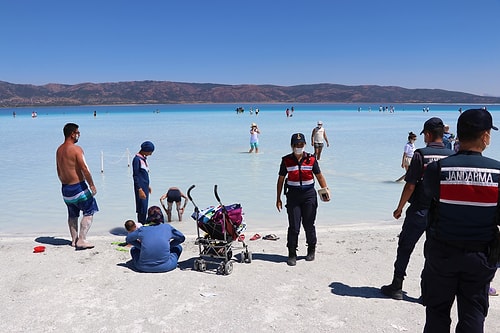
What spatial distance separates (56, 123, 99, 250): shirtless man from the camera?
652 centimetres

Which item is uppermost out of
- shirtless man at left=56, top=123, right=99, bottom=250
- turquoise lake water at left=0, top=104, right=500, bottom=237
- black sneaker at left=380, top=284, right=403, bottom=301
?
shirtless man at left=56, top=123, right=99, bottom=250

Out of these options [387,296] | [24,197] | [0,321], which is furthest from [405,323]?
[24,197]

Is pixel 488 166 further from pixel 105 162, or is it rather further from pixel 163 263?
pixel 105 162

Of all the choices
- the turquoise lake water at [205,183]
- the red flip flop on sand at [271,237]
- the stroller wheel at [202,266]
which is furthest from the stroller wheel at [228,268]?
the turquoise lake water at [205,183]

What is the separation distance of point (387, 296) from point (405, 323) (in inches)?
27.1

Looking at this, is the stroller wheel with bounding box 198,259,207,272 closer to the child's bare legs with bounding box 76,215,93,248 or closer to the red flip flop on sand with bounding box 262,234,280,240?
the red flip flop on sand with bounding box 262,234,280,240

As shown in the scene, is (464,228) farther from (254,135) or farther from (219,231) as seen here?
(254,135)

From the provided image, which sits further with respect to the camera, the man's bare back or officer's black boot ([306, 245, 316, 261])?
the man's bare back

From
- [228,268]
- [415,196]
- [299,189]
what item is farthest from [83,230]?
[415,196]

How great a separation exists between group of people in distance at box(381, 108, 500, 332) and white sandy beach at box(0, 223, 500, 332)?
125cm

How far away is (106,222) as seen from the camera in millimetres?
9266

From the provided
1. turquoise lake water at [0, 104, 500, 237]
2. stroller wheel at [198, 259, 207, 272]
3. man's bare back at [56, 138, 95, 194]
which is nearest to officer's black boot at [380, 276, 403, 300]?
stroller wheel at [198, 259, 207, 272]

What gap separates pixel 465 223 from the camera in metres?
2.95

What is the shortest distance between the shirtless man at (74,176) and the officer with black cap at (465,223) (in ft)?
16.4
